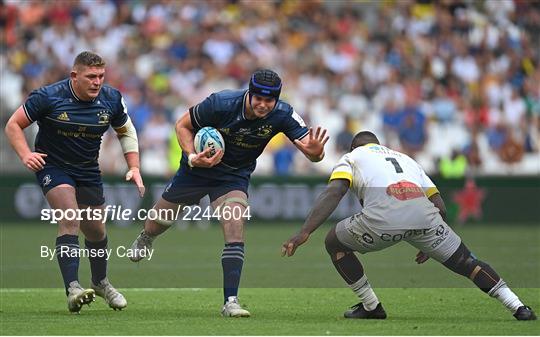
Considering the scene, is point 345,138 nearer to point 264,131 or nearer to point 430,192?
point 264,131

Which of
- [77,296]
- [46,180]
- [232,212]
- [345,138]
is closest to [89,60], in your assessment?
[46,180]

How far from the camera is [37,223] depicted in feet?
79.1

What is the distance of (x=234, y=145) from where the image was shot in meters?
11.4

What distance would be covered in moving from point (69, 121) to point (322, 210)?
106 inches

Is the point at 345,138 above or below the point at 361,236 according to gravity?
below

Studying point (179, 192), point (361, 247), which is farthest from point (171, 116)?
point (361, 247)

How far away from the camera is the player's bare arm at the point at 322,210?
32.2 ft

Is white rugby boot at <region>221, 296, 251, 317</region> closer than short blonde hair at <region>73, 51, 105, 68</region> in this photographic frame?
Yes

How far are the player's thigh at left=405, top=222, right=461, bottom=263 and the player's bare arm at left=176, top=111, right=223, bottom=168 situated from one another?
6.66ft

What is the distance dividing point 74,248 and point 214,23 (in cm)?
1651

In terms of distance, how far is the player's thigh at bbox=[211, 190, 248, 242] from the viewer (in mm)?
10766

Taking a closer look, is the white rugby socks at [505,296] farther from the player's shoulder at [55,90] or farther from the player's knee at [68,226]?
the player's shoulder at [55,90]

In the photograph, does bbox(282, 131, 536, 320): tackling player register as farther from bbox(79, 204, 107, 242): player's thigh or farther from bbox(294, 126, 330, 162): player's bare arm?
bbox(79, 204, 107, 242): player's thigh

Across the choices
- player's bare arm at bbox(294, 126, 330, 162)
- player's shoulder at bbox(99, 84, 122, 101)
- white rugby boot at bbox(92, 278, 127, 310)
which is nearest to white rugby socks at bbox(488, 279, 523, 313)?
player's bare arm at bbox(294, 126, 330, 162)
